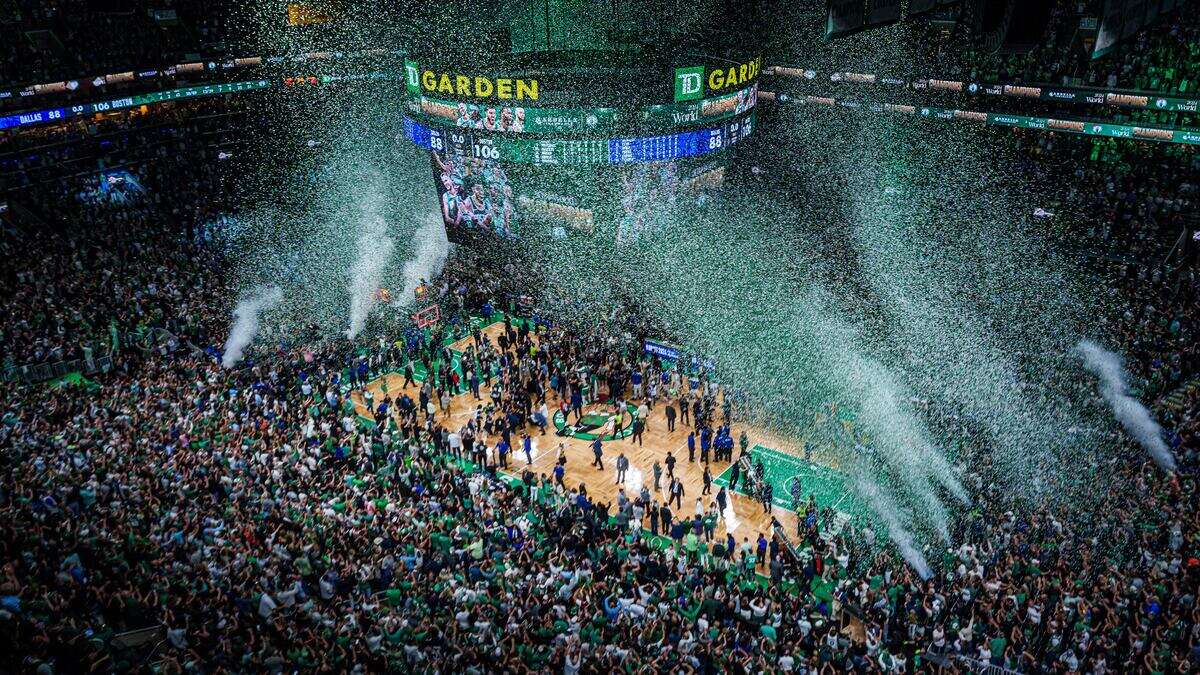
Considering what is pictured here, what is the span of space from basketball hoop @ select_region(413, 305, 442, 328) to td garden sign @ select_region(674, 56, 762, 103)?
34.9 ft

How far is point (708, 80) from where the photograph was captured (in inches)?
1099

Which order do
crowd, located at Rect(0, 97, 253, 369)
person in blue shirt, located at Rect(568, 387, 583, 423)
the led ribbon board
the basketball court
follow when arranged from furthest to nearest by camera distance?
the led ribbon board, crowd, located at Rect(0, 97, 253, 369), person in blue shirt, located at Rect(568, 387, 583, 423), the basketball court

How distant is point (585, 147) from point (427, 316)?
772cm

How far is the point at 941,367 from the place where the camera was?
78.9 feet

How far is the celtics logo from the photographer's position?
22828mm

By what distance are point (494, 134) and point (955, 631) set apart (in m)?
20.3

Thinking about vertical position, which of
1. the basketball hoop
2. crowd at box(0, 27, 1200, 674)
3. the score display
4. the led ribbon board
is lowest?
the basketball hoop

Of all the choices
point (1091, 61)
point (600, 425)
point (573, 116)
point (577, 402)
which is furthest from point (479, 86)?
point (1091, 61)

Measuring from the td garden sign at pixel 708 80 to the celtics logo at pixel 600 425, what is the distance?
10.7 m

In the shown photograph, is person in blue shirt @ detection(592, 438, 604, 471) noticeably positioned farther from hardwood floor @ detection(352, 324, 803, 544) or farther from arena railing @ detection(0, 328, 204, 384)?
arena railing @ detection(0, 328, 204, 384)

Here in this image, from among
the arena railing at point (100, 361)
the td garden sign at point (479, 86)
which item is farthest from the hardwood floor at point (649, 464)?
the td garden sign at point (479, 86)

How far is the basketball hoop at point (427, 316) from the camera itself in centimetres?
2855

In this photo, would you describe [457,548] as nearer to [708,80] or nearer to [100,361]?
[100,361]

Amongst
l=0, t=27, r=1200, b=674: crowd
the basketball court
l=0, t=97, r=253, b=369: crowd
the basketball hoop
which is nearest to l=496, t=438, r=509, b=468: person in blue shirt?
the basketball court
